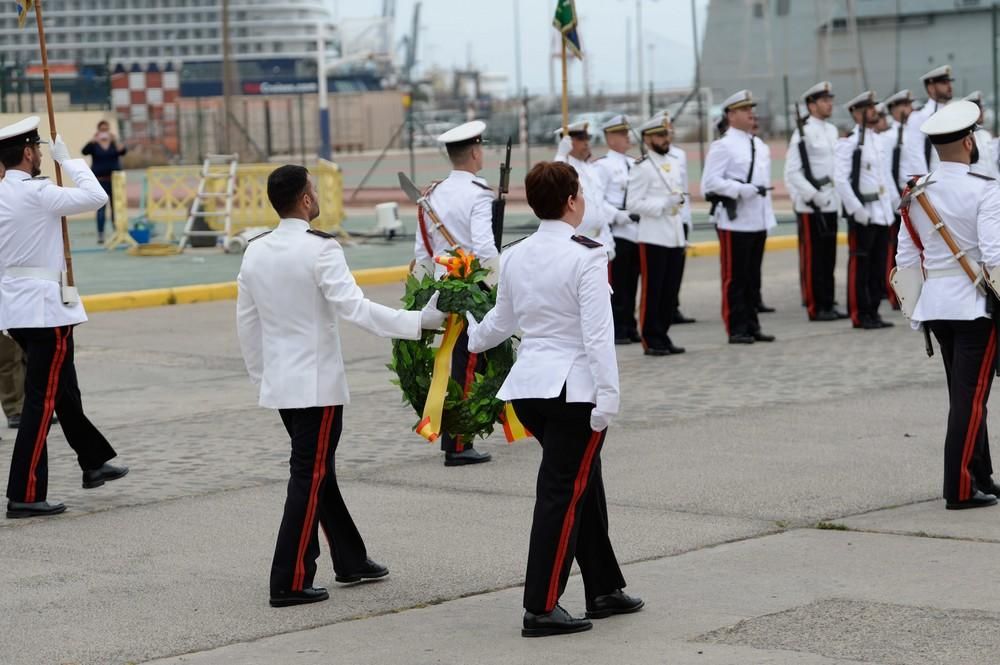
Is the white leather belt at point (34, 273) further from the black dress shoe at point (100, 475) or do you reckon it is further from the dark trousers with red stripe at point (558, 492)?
the dark trousers with red stripe at point (558, 492)

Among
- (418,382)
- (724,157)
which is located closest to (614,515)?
(418,382)

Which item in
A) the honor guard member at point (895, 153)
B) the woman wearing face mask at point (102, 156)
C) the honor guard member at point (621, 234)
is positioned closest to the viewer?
the honor guard member at point (621, 234)

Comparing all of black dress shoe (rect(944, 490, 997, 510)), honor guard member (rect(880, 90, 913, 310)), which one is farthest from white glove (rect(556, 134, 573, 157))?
black dress shoe (rect(944, 490, 997, 510))

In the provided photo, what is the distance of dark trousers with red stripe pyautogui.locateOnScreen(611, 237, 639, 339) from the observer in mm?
14227

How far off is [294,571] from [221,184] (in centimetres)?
1822

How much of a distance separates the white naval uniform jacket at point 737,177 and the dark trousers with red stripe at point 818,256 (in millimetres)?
1071

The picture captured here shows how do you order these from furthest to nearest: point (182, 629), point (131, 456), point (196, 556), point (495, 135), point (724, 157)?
point (495, 135) < point (724, 157) < point (131, 456) < point (196, 556) < point (182, 629)

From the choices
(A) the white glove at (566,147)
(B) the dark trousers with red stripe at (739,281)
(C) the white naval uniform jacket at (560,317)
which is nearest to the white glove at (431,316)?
(C) the white naval uniform jacket at (560,317)

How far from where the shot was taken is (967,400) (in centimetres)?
756

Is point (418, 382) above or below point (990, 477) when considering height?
above

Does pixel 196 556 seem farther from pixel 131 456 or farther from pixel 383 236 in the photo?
pixel 383 236

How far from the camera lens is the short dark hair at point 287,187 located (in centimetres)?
629

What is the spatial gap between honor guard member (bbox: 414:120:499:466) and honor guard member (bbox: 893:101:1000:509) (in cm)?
245

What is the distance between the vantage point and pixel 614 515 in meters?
7.70
